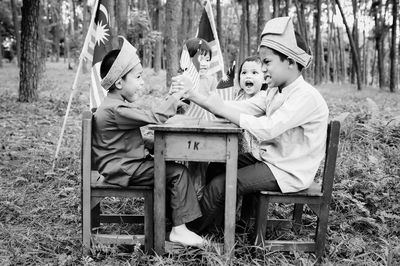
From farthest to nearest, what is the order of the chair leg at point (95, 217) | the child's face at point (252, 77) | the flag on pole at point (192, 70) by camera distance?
the child's face at point (252, 77), the flag on pole at point (192, 70), the chair leg at point (95, 217)

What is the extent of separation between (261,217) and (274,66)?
→ 42.8 inches

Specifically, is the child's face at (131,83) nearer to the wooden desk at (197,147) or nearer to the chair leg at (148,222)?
the wooden desk at (197,147)

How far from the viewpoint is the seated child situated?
288 centimetres

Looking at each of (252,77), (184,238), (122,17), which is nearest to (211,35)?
(252,77)

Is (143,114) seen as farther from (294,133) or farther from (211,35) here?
(211,35)

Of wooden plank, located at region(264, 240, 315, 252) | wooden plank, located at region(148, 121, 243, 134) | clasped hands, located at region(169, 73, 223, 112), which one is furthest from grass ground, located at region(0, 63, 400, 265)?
clasped hands, located at region(169, 73, 223, 112)

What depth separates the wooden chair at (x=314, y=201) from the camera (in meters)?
2.88

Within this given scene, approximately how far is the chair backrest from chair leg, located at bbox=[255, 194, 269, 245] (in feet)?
1.41

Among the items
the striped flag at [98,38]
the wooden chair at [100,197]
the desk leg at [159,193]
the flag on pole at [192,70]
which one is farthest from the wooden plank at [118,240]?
the striped flag at [98,38]

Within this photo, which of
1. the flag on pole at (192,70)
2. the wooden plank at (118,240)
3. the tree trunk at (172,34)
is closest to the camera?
the wooden plank at (118,240)

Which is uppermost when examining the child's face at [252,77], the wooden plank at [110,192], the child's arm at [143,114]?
the child's face at [252,77]

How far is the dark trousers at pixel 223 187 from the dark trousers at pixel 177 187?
0.53ft

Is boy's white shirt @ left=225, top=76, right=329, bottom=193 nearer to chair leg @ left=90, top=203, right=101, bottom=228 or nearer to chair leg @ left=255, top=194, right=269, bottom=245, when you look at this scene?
chair leg @ left=255, top=194, right=269, bottom=245

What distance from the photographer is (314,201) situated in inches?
117
